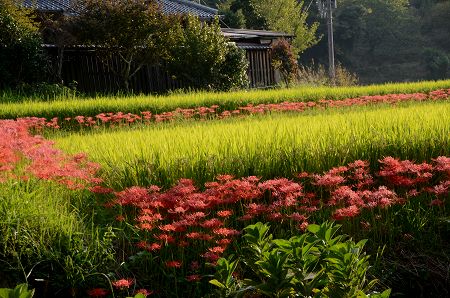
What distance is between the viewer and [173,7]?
82.1 ft

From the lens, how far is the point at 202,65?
18.8m

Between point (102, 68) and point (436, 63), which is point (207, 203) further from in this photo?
point (436, 63)

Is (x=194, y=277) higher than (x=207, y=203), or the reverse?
(x=207, y=203)

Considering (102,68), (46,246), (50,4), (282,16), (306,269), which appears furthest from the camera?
(282,16)

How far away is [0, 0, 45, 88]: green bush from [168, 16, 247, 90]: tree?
410cm

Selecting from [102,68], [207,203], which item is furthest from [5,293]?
[102,68]

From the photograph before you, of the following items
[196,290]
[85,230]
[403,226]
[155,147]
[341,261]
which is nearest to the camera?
[341,261]

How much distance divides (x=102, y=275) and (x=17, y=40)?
1428cm

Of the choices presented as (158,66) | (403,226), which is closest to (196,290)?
(403,226)

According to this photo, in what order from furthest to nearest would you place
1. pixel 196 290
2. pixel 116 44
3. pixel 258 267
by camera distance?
pixel 116 44 → pixel 196 290 → pixel 258 267

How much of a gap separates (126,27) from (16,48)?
2.97 m

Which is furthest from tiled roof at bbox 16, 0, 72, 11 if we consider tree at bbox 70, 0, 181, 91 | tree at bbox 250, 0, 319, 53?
tree at bbox 250, 0, 319, 53

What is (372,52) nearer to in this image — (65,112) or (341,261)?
(65,112)

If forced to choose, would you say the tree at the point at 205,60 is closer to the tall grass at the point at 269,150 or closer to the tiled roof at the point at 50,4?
the tiled roof at the point at 50,4
